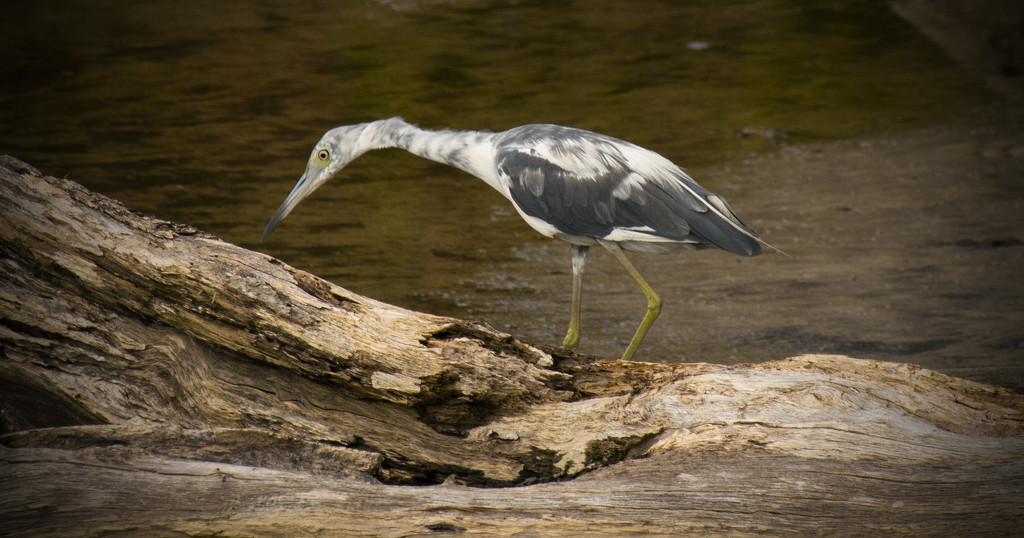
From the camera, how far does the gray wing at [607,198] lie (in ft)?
13.4

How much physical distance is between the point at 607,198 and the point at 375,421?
148 cm

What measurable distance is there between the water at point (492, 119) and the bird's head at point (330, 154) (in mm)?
1557

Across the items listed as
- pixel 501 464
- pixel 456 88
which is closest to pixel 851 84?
pixel 456 88

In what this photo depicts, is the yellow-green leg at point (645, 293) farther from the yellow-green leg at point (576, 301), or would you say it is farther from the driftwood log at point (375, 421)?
the driftwood log at point (375, 421)

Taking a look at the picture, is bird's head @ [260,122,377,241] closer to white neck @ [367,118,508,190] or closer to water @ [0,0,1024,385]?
white neck @ [367,118,508,190]

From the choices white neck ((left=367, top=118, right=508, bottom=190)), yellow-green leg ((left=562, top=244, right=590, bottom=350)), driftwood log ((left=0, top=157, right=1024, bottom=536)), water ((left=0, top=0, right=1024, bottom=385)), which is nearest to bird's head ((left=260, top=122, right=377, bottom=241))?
white neck ((left=367, top=118, right=508, bottom=190))

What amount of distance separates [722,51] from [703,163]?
4.10m

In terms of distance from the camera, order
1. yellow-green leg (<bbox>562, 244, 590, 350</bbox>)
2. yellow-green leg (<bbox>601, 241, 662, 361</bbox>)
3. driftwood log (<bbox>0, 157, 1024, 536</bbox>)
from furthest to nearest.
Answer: yellow-green leg (<bbox>562, 244, 590, 350</bbox>) → yellow-green leg (<bbox>601, 241, 662, 361</bbox>) → driftwood log (<bbox>0, 157, 1024, 536</bbox>)

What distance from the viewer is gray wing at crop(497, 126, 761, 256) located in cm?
407

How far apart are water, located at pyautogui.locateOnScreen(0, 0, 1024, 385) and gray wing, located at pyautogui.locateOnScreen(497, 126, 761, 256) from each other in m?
1.37

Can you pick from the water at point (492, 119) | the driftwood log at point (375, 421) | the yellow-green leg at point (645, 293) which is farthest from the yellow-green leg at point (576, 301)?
the water at point (492, 119)


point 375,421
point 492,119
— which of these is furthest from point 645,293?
point 492,119

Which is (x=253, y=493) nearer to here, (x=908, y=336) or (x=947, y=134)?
(x=908, y=336)

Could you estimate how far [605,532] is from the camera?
2.63 metres
